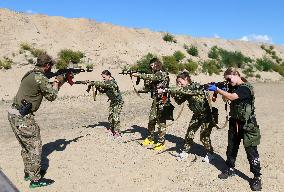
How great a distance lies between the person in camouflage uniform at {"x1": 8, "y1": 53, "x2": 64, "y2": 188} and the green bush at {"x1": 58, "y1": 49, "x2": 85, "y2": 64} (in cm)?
2052

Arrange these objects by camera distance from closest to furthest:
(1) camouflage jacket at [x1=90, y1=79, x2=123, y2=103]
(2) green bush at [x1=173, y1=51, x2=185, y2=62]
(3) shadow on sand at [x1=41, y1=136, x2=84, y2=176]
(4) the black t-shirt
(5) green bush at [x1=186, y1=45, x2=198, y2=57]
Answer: (4) the black t-shirt < (3) shadow on sand at [x1=41, y1=136, x2=84, y2=176] < (1) camouflage jacket at [x1=90, y1=79, x2=123, y2=103] < (2) green bush at [x1=173, y1=51, x2=185, y2=62] < (5) green bush at [x1=186, y1=45, x2=198, y2=57]

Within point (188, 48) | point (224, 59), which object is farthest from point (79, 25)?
point (224, 59)

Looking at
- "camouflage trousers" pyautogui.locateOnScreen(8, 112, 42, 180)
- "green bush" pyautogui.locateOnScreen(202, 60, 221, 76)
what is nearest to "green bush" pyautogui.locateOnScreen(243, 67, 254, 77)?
"green bush" pyautogui.locateOnScreen(202, 60, 221, 76)

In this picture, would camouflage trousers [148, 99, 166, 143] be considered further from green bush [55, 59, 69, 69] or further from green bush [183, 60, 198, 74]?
green bush [183, 60, 198, 74]

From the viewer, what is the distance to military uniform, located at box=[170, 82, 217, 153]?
7641 mm

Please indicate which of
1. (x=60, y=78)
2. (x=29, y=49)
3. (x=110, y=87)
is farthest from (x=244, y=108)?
(x=29, y=49)

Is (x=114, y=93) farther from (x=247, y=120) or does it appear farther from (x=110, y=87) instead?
(x=247, y=120)

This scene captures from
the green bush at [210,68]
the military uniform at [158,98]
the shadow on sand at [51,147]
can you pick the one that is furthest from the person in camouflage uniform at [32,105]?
the green bush at [210,68]

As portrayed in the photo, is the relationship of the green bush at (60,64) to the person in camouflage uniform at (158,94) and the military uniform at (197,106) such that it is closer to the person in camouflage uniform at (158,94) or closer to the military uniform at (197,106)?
the person in camouflage uniform at (158,94)

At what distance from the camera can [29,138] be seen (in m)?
7.05

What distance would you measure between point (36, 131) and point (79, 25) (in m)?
30.4

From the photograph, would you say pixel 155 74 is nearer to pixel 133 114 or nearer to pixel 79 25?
pixel 133 114

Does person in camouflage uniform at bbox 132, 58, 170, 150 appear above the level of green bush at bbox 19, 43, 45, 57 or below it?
above

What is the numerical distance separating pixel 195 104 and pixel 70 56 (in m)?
21.0
